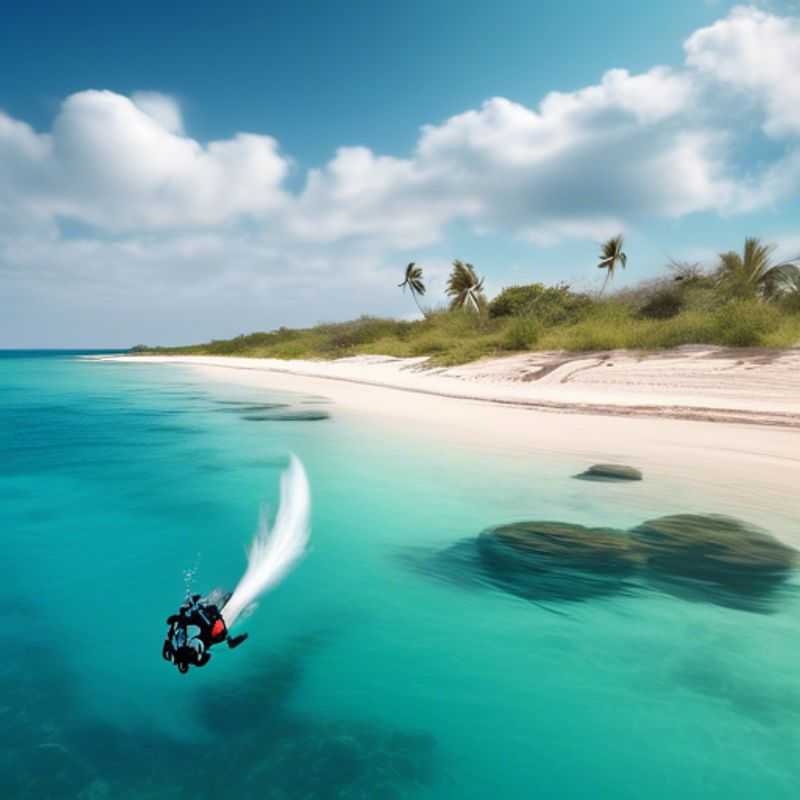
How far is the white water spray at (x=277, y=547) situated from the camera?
463 centimetres

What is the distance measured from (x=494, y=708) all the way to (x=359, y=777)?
0.90m

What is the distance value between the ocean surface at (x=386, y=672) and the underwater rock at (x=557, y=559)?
0.06 meters

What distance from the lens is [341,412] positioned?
15.3m

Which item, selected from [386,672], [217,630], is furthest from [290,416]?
[217,630]

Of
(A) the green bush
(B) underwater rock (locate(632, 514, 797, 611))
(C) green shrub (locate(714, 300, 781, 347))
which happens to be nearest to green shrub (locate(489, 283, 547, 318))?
(A) the green bush

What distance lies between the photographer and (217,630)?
2389 millimetres

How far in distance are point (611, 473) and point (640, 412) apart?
501cm

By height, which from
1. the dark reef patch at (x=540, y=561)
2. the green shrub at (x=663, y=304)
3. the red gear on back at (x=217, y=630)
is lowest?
the dark reef patch at (x=540, y=561)

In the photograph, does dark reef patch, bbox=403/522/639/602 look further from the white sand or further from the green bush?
the green bush

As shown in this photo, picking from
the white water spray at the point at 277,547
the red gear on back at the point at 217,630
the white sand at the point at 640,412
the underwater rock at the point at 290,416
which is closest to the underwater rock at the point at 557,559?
the white sand at the point at 640,412

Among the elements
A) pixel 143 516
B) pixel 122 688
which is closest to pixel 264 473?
pixel 143 516

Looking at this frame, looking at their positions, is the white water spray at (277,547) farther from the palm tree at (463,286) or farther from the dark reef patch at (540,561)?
the palm tree at (463,286)

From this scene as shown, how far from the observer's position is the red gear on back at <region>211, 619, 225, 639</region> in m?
2.37

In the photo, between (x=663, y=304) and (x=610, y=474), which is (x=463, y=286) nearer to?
(x=663, y=304)
